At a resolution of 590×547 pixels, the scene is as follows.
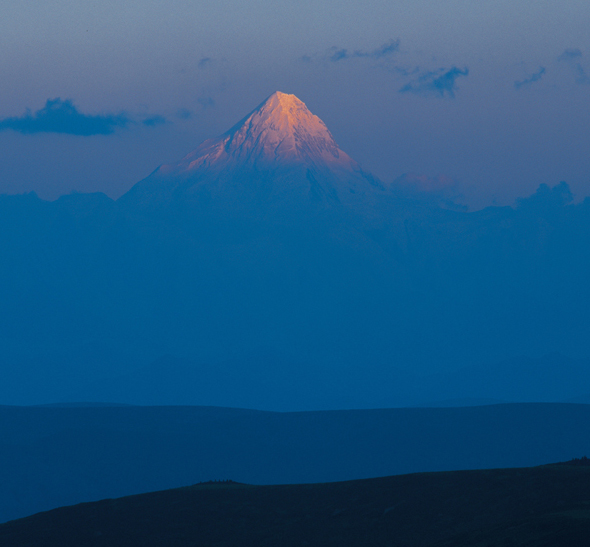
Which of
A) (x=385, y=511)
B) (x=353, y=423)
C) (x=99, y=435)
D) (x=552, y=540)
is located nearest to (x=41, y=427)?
(x=99, y=435)

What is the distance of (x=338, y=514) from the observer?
1665 inches

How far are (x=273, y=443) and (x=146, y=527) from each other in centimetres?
9470

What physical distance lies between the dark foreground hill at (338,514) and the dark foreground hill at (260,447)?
7928 cm

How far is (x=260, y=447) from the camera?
138 meters

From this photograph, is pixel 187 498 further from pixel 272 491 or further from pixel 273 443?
pixel 273 443

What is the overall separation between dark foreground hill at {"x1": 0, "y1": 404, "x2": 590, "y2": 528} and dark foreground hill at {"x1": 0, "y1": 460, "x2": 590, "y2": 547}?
3121 inches

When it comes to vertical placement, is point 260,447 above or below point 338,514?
above

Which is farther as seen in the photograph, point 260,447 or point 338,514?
point 260,447

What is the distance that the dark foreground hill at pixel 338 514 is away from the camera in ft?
121

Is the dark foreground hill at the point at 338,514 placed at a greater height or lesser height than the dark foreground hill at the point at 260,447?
lesser

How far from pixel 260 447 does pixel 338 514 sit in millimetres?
97512

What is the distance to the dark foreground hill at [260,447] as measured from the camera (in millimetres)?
126625

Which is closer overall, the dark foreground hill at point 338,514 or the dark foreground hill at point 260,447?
the dark foreground hill at point 338,514

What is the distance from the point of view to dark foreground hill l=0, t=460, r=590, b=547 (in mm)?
36812
